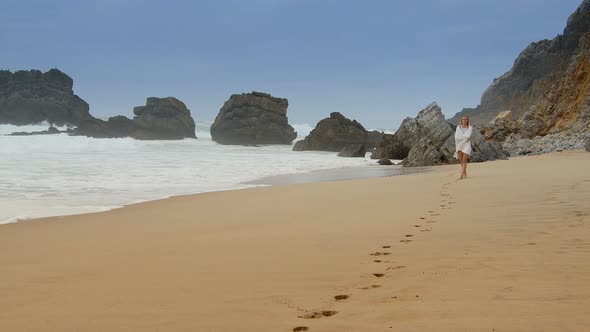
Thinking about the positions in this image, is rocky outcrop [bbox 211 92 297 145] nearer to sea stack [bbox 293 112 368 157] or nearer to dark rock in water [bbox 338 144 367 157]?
sea stack [bbox 293 112 368 157]

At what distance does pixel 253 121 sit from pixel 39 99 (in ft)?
175

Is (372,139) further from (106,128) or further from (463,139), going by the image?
(106,128)

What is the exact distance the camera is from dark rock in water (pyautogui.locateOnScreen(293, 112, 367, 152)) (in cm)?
5169

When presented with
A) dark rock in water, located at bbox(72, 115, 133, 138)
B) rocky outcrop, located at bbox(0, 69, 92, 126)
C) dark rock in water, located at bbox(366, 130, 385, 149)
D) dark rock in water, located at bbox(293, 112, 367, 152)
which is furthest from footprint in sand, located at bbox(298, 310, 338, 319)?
rocky outcrop, located at bbox(0, 69, 92, 126)

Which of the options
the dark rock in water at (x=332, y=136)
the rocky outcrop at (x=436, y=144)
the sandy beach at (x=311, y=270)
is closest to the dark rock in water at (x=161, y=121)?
the dark rock in water at (x=332, y=136)

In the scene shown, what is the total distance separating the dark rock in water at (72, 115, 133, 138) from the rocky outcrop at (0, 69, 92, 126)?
20.4 metres

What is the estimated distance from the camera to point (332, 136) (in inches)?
2053

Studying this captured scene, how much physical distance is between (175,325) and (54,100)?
359ft

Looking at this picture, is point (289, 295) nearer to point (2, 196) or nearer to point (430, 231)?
point (430, 231)

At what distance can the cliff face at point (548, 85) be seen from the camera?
35.8 metres

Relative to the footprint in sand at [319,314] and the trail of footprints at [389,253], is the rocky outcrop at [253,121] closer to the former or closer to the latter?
the trail of footprints at [389,253]

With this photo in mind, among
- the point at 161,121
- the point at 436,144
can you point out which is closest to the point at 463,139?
the point at 436,144

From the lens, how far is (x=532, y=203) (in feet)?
24.6

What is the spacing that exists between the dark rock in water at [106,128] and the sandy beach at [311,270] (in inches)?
2785
